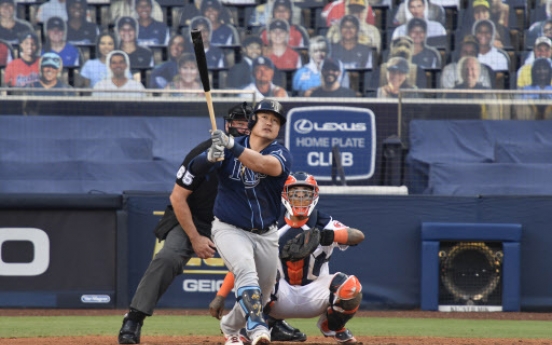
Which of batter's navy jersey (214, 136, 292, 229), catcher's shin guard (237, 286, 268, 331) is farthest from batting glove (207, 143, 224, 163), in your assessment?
catcher's shin guard (237, 286, 268, 331)

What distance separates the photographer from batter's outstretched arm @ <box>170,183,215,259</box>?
603 centimetres

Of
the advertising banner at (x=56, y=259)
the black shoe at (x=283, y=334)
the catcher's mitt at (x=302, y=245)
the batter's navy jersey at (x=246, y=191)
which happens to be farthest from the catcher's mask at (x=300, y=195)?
the advertising banner at (x=56, y=259)

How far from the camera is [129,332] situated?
19.9 ft

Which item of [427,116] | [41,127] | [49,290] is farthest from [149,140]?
[427,116]

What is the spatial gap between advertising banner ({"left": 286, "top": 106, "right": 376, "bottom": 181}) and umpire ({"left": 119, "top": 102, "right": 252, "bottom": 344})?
4872mm

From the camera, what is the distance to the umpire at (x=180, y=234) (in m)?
6.05

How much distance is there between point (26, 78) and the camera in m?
12.3

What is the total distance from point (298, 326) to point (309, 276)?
7.99ft

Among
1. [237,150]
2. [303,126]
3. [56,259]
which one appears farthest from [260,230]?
[303,126]

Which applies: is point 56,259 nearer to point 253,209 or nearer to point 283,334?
point 283,334

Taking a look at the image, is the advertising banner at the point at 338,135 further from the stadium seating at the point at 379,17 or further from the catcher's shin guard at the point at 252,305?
the catcher's shin guard at the point at 252,305

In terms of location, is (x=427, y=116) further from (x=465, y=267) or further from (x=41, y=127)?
(x=41, y=127)

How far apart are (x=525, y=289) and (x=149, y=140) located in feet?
15.7

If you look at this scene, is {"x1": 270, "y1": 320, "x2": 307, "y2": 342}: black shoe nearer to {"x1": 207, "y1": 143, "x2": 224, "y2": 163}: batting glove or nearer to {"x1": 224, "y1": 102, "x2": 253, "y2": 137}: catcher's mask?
{"x1": 224, "y1": 102, "x2": 253, "y2": 137}: catcher's mask
